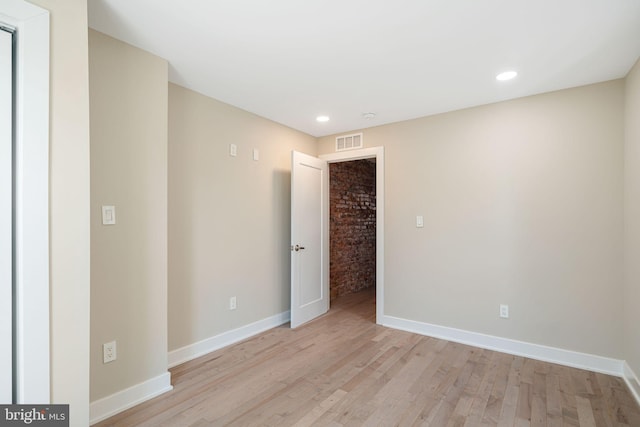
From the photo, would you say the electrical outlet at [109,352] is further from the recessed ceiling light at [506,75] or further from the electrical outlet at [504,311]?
the recessed ceiling light at [506,75]

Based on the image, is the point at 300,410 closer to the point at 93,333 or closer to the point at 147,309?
the point at 147,309

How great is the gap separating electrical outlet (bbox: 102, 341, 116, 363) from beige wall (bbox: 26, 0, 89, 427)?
486 mm

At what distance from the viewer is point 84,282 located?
1552 millimetres

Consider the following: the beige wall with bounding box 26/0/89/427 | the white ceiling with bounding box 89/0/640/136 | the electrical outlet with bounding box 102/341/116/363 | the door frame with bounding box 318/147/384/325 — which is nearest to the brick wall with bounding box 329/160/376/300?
the door frame with bounding box 318/147/384/325

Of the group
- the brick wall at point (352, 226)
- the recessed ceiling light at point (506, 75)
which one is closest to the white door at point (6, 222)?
the recessed ceiling light at point (506, 75)

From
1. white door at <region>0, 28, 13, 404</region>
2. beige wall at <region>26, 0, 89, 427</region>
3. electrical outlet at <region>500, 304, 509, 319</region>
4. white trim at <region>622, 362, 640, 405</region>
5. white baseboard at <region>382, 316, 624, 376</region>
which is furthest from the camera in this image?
electrical outlet at <region>500, 304, 509, 319</region>

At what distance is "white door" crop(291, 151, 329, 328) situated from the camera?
3.63 metres

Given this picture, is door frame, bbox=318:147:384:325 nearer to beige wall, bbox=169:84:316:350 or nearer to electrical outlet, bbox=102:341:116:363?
beige wall, bbox=169:84:316:350

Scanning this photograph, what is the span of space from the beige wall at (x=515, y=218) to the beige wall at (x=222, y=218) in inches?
54.0

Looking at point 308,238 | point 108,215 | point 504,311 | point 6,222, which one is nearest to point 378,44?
point 108,215

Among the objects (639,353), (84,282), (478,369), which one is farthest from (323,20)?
(639,353)

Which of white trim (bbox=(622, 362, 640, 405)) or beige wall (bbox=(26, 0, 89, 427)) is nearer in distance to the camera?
beige wall (bbox=(26, 0, 89, 427))

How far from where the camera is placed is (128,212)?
2080mm

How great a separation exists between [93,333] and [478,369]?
2.93 meters
